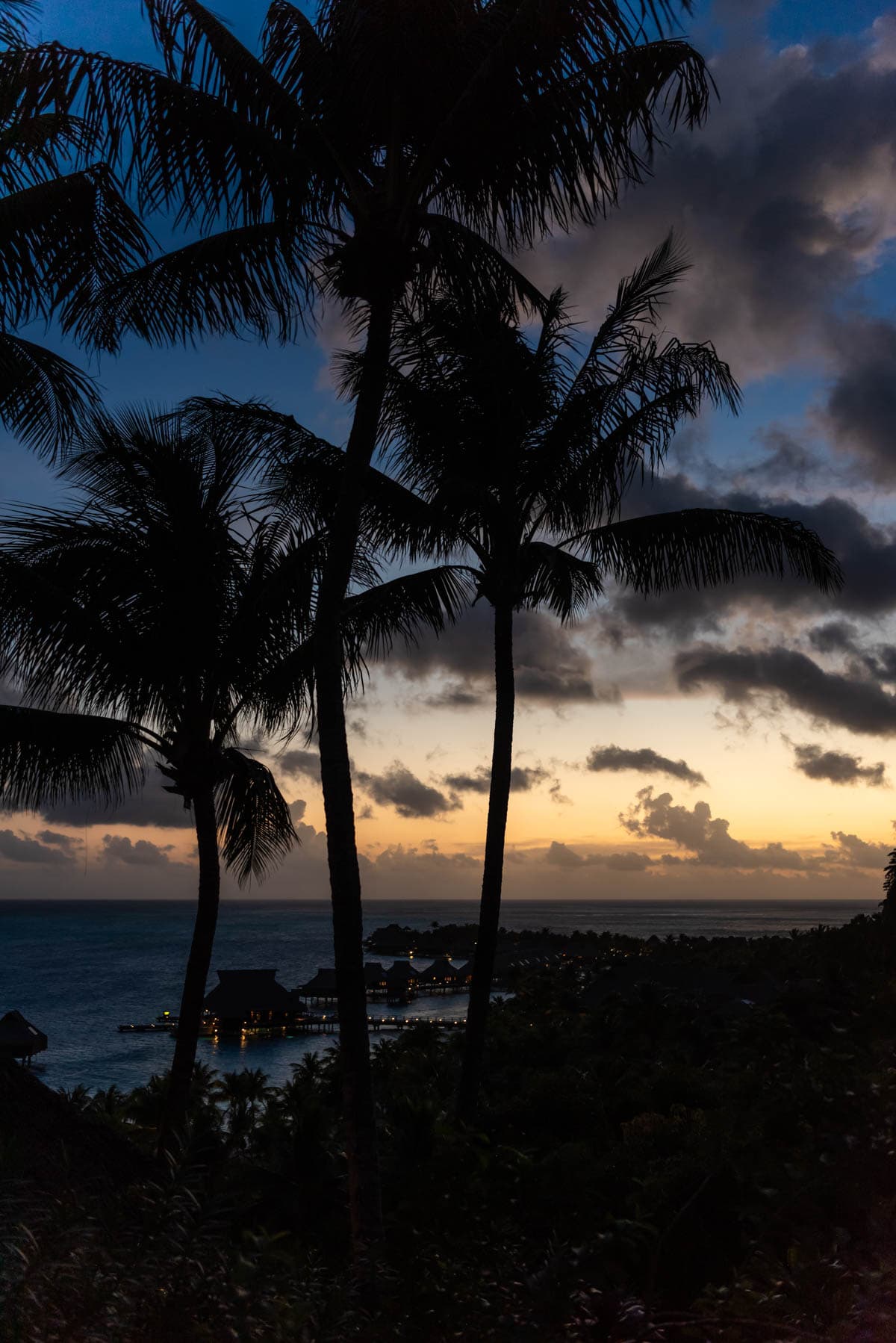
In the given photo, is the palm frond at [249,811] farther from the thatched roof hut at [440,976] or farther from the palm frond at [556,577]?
the thatched roof hut at [440,976]

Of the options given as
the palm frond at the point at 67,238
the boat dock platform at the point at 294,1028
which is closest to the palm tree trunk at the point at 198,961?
the palm frond at the point at 67,238

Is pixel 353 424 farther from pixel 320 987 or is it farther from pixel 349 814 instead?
pixel 320 987

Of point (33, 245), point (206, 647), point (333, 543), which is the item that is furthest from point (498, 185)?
point (206, 647)

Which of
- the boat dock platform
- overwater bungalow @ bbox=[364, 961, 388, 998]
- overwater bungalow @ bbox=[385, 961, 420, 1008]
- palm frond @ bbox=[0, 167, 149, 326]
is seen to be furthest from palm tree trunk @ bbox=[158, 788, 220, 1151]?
overwater bungalow @ bbox=[385, 961, 420, 1008]

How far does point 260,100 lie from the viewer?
7133 mm

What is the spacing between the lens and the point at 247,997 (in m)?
53.1

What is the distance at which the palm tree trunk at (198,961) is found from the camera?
10.7m

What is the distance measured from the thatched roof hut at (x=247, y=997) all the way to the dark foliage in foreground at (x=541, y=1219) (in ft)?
126

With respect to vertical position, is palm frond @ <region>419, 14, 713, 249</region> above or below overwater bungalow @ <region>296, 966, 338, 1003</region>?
above

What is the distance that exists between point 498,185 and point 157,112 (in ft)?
8.20

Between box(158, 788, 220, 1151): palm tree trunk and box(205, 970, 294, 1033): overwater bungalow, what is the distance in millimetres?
43735

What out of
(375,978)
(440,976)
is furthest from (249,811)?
(440,976)

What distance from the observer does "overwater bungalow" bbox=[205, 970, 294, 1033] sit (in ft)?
173

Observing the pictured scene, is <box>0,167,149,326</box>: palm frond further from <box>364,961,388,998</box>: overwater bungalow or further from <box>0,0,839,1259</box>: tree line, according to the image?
<box>364,961,388,998</box>: overwater bungalow
